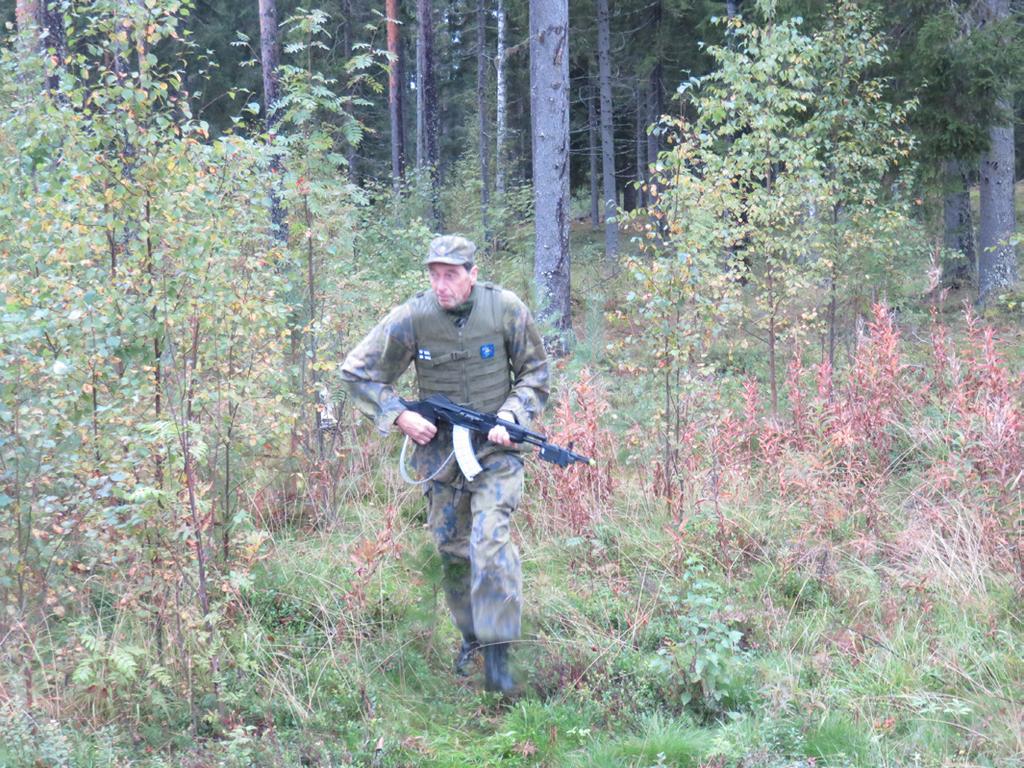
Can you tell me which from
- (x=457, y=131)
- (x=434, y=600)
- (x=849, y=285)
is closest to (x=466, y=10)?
(x=457, y=131)

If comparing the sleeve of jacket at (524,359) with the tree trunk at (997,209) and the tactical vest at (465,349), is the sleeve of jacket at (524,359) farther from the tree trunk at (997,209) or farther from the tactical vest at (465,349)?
the tree trunk at (997,209)

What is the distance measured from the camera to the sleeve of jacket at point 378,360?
4.65 metres

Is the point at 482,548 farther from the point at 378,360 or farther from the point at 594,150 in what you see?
the point at 594,150

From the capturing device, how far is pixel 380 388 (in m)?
4.66

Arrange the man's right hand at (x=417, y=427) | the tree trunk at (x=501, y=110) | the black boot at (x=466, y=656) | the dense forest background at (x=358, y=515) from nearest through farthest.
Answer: the dense forest background at (x=358, y=515) → the man's right hand at (x=417, y=427) → the black boot at (x=466, y=656) → the tree trunk at (x=501, y=110)

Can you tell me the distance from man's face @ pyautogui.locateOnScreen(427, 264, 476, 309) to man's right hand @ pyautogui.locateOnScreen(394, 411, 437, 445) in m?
0.59

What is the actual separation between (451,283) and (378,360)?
607 millimetres

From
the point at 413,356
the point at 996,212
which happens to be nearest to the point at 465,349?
the point at 413,356

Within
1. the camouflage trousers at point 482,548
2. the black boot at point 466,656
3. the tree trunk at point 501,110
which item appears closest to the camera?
the camouflage trousers at point 482,548

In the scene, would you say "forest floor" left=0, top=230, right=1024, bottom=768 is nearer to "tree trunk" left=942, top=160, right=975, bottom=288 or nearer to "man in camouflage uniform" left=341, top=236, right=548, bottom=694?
"man in camouflage uniform" left=341, top=236, right=548, bottom=694

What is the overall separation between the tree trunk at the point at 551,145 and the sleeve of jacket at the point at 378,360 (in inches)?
215

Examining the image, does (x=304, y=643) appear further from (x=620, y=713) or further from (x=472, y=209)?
(x=472, y=209)

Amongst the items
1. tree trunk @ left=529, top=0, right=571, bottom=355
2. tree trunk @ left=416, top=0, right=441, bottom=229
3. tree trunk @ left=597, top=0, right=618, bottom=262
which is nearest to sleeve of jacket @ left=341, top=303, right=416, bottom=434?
tree trunk @ left=529, top=0, right=571, bottom=355

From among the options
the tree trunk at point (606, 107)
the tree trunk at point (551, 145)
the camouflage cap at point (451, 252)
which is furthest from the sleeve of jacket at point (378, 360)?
the tree trunk at point (606, 107)
